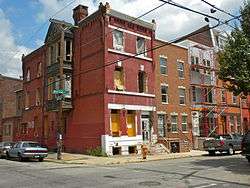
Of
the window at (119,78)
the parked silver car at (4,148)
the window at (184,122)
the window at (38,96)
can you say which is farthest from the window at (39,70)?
the window at (184,122)

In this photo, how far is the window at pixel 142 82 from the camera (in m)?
32.7

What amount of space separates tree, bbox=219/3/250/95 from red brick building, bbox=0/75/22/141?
3052cm

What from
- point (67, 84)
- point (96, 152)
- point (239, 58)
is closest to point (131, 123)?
point (96, 152)

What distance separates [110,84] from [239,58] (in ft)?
40.6

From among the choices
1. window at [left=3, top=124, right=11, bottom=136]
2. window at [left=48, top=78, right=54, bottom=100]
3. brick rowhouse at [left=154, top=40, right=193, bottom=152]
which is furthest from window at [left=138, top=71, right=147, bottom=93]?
window at [left=3, top=124, right=11, bottom=136]

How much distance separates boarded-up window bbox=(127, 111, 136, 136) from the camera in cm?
3081

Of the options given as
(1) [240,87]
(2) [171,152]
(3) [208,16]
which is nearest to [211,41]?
(2) [171,152]

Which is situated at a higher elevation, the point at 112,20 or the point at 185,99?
the point at 112,20

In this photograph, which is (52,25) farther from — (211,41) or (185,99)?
(211,41)

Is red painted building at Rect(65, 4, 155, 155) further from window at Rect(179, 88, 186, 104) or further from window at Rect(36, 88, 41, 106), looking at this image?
window at Rect(36, 88, 41, 106)

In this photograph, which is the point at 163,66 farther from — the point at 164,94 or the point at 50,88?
the point at 50,88

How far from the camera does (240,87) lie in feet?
65.3

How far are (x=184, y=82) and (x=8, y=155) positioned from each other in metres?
18.2

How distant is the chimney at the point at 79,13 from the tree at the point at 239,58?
55.4ft
